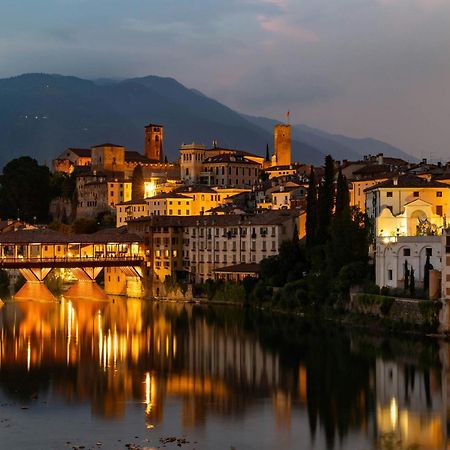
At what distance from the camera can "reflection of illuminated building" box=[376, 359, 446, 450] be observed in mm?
29594

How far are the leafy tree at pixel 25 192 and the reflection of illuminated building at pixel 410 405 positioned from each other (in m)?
74.3

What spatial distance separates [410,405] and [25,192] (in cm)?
8231

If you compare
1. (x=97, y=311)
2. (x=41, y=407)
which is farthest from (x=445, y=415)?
(x=97, y=311)

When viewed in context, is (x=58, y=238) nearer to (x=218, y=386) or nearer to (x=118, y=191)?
(x=118, y=191)

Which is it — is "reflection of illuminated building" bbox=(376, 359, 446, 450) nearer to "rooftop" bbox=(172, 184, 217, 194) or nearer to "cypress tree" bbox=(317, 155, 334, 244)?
"cypress tree" bbox=(317, 155, 334, 244)

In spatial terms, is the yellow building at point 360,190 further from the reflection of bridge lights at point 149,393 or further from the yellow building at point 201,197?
the reflection of bridge lights at point 149,393

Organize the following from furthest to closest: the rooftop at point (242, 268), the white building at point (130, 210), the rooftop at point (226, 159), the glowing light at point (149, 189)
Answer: the rooftop at point (226, 159)
the glowing light at point (149, 189)
the white building at point (130, 210)
the rooftop at point (242, 268)

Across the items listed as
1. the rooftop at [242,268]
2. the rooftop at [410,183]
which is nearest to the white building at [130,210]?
the rooftop at [242,268]

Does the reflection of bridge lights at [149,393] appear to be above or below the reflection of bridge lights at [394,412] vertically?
above

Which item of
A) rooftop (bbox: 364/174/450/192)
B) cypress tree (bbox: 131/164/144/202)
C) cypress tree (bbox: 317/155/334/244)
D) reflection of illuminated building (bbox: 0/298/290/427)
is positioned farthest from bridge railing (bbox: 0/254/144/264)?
cypress tree (bbox: 131/164/144/202)

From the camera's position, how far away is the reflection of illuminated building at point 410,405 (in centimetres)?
2959

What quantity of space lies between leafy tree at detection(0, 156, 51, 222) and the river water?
5449 centimetres

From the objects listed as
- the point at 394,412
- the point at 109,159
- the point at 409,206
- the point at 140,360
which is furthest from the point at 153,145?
the point at 394,412

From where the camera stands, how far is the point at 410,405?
33.8 meters
